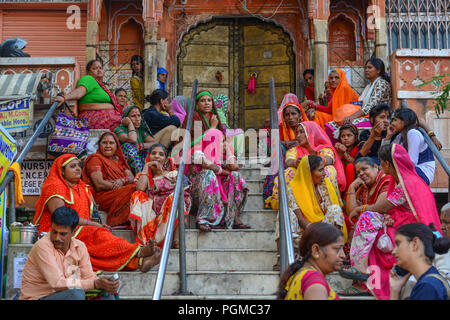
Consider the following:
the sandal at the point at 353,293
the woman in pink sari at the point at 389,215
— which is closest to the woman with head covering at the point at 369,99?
the woman in pink sari at the point at 389,215

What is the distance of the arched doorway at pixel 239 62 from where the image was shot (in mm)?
12469

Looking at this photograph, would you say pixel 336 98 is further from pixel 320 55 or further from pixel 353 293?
pixel 353 293

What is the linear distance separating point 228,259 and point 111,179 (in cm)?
189

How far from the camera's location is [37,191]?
8.16 m

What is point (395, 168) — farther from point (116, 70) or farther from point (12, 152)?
point (116, 70)

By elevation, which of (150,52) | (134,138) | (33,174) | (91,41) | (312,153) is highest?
(91,41)

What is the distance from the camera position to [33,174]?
8.22 meters

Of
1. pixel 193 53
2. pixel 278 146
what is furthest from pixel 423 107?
pixel 193 53

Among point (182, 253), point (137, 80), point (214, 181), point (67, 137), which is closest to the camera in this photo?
point (182, 253)

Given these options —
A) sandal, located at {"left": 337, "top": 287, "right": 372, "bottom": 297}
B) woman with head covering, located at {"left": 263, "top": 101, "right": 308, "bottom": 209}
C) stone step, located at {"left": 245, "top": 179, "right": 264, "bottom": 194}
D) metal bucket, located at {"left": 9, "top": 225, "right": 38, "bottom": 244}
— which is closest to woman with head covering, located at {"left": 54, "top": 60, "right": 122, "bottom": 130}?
stone step, located at {"left": 245, "top": 179, "right": 264, "bottom": 194}

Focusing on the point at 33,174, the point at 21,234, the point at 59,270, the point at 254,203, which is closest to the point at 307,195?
the point at 254,203

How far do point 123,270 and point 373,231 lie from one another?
237 cm

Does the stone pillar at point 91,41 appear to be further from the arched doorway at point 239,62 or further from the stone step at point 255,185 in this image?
the stone step at point 255,185

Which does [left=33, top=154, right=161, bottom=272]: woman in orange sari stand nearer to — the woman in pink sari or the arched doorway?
the woman in pink sari
